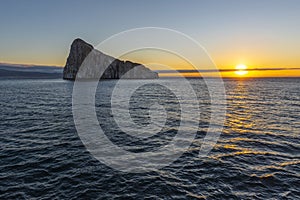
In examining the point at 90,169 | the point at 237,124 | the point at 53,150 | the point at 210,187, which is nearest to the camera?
the point at 210,187

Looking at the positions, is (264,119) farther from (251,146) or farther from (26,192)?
(26,192)

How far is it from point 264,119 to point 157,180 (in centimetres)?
2825

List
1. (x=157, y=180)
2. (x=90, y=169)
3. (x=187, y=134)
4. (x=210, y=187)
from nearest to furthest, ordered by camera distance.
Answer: (x=210, y=187) → (x=157, y=180) → (x=90, y=169) → (x=187, y=134)

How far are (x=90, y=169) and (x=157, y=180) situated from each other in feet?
18.1

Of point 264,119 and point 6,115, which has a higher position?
point 264,119

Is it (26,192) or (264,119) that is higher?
(264,119)

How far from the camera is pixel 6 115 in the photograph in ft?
116

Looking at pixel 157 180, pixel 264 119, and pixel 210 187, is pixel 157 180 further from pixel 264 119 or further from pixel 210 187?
pixel 264 119

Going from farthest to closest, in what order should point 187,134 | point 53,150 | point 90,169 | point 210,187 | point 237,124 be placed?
point 237,124, point 187,134, point 53,150, point 90,169, point 210,187

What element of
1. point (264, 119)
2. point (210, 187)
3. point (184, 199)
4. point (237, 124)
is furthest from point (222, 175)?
point (264, 119)

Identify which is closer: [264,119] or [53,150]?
[53,150]

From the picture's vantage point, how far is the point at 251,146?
2111 centimetres

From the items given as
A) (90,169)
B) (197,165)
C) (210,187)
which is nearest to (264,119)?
(197,165)

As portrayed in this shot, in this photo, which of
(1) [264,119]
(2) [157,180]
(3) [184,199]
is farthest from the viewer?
(1) [264,119]
